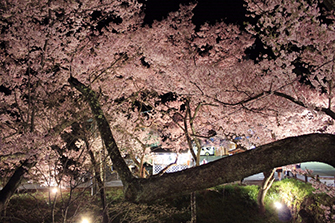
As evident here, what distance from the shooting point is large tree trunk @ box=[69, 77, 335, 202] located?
7.16 feet

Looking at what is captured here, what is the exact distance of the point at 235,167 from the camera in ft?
7.68

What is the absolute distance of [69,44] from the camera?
7738 mm

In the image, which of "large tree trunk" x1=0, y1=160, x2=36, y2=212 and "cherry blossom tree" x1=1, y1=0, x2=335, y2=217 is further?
"large tree trunk" x1=0, y1=160, x2=36, y2=212

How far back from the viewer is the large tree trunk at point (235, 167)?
7.16 feet

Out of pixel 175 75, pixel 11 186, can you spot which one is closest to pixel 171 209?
pixel 175 75

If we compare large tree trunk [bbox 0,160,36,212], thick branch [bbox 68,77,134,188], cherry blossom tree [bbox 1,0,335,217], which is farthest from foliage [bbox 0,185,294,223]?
thick branch [bbox 68,77,134,188]

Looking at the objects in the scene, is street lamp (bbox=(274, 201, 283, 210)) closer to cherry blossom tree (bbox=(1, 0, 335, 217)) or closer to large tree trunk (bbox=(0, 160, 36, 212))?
cherry blossom tree (bbox=(1, 0, 335, 217))

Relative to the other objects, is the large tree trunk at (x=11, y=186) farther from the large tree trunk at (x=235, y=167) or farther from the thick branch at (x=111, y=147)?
the large tree trunk at (x=235, y=167)

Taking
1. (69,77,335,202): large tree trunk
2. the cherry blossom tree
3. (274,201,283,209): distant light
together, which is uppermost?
the cherry blossom tree

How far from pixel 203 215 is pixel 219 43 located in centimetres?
796

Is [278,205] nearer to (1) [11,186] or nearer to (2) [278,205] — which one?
(2) [278,205]

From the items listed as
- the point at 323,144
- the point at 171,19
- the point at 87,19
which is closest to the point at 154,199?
the point at 323,144

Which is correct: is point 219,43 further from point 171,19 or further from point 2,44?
point 2,44

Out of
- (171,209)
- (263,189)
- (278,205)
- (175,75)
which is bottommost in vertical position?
(278,205)
